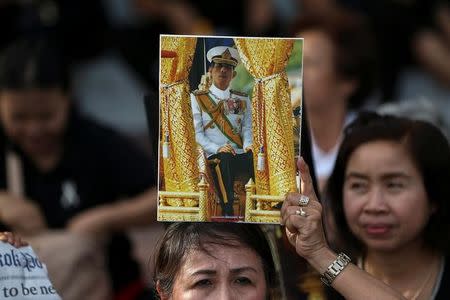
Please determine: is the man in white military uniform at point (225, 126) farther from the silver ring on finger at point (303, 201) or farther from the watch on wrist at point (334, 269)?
the watch on wrist at point (334, 269)

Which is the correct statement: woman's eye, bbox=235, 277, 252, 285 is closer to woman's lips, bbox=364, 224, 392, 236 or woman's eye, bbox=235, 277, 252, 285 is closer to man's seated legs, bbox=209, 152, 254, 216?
man's seated legs, bbox=209, 152, 254, 216

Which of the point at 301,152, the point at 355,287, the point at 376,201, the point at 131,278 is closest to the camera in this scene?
the point at 355,287

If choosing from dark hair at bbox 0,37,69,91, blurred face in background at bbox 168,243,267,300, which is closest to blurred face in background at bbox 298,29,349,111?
dark hair at bbox 0,37,69,91

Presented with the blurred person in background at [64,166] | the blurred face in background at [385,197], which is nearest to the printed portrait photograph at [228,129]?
the blurred face in background at [385,197]

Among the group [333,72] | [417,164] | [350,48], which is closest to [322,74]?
[333,72]

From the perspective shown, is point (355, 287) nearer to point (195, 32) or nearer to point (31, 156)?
point (31, 156)

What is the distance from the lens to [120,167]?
5789mm

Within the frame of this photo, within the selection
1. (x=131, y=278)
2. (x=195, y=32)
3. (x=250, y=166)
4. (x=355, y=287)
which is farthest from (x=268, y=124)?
(x=195, y=32)

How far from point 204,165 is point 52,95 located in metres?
2.19

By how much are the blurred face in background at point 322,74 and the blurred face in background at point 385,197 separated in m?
1.79

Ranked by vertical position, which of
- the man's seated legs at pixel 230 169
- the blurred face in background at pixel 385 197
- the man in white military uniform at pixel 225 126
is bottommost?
the blurred face in background at pixel 385 197

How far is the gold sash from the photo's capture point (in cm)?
365

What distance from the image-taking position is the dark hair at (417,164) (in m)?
4.25

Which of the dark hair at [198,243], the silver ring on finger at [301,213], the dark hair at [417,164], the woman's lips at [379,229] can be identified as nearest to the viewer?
the silver ring on finger at [301,213]
